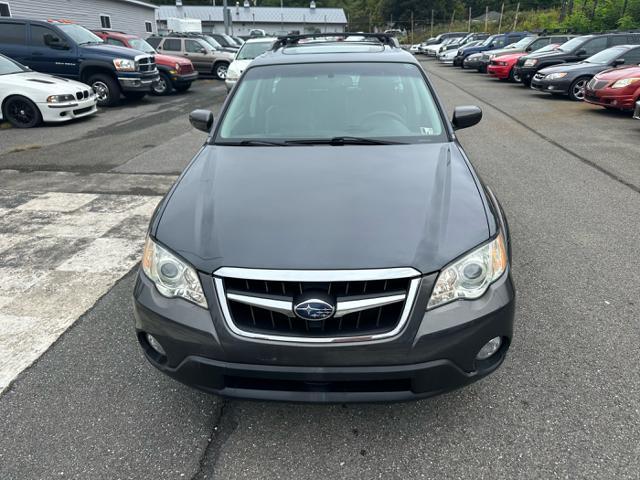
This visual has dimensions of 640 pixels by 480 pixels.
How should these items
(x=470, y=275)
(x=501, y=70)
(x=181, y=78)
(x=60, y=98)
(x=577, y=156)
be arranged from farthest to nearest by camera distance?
(x=501, y=70) < (x=181, y=78) < (x=60, y=98) < (x=577, y=156) < (x=470, y=275)

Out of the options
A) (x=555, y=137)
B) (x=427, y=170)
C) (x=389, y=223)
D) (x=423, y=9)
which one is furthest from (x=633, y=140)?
(x=423, y=9)

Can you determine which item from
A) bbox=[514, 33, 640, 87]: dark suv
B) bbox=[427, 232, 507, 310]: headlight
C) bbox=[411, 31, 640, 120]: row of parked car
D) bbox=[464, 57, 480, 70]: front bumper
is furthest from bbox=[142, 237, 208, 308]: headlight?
bbox=[464, 57, 480, 70]: front bumper

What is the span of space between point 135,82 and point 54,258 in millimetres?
10274

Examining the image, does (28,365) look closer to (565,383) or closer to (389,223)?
(389,223)

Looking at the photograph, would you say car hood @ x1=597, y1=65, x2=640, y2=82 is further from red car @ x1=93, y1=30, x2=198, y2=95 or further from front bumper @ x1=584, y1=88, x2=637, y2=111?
red car @ x1=93, y1=30, x2=198, y2=95

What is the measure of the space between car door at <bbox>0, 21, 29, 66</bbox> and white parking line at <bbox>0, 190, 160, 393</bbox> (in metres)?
8.49

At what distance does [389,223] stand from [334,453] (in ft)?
3.55

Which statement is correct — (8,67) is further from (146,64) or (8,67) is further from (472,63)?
(472,63)

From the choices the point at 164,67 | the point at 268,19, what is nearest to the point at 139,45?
the point at 164,67

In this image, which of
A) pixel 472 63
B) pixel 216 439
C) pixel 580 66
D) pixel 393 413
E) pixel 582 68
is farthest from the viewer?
pixel 472 63

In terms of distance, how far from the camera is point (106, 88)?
13.2m

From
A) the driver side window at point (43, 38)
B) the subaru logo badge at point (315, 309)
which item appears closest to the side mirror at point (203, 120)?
the subaru logo badge at point (315, 309)

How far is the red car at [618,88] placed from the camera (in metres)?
10.0

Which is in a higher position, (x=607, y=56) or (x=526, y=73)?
(x=607, y=56)
